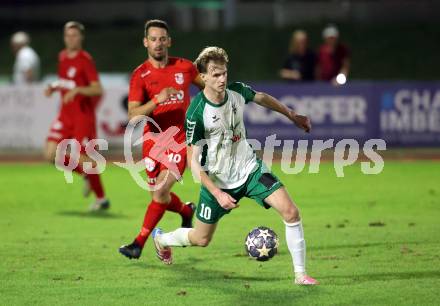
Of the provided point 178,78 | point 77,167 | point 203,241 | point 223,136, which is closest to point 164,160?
point 178,78

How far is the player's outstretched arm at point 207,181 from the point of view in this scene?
9148 mm

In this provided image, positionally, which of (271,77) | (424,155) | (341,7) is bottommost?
(424,155)

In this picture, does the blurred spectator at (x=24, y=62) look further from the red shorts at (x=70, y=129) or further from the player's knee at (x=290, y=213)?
the player's knee at (x=290, y=213)

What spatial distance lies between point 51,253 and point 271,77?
82.1 ft

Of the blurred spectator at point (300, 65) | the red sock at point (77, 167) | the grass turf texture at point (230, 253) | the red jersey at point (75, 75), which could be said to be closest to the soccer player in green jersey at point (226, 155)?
the grass turf texture at point (230, 253)

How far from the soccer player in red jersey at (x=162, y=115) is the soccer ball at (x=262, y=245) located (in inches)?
78.4

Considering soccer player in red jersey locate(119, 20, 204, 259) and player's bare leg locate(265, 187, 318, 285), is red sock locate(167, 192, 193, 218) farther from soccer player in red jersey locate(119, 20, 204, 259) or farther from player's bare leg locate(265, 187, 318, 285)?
player's bare leg locate(265, 187, 318, 285)

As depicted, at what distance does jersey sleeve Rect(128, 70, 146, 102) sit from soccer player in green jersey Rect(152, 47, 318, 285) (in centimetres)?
166

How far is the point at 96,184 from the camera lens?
→ 50.6ft

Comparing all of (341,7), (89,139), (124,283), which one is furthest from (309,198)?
(341,7)

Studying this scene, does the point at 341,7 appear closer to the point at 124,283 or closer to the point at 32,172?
the point at 32,172

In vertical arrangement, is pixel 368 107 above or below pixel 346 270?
above

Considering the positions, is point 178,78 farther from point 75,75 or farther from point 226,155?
point 75,75

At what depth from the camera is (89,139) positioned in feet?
51.5
